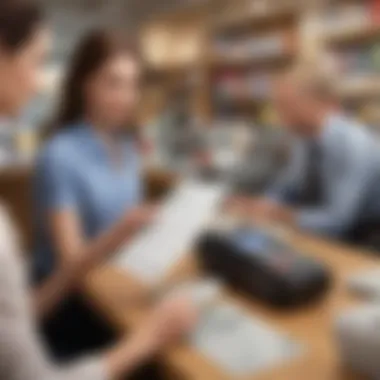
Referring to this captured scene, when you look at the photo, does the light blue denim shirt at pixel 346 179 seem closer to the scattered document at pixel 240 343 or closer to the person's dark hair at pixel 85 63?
the person's dark hair at pixel 85 63

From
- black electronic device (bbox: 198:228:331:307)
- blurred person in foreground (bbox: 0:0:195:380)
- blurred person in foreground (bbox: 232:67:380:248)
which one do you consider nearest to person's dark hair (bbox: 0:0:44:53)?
blurred person in foreground (bbox: 0:0:195:380)

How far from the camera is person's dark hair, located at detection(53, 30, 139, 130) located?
1890mm

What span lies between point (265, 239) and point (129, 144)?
765 mm

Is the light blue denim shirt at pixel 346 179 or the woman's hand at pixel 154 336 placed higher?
the light blue denim shirt at pixel 346 179

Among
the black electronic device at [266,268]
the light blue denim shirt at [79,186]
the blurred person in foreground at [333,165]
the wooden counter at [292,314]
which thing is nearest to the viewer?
the wooden counter at [292,314]

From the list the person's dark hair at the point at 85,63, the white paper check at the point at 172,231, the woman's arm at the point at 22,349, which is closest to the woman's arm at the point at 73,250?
the white paper check at the point at 172,231

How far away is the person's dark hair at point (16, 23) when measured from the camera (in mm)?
1091

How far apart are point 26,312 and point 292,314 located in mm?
568

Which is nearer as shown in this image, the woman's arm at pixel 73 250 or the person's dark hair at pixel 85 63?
the woman's arm at pixel 73 250

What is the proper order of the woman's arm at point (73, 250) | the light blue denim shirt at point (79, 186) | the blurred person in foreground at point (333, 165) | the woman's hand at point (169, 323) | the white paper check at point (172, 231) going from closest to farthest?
the woman's hand at point (169, 323) → the white paper check at point (172, 231) → the woman's arm at point (73, 250) → the light blue denim shirt at point (79, 186) → the blurred person in foreground at point (333, 165)

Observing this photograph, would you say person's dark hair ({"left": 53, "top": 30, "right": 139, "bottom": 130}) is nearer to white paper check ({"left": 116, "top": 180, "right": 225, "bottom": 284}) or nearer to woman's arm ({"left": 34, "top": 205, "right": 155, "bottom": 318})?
woman's arm ({"left": 34, "top": 205, "right": 155, "bottom": 318})

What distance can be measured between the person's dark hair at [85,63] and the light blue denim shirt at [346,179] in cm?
85

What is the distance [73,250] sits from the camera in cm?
175

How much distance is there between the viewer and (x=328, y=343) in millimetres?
1174
